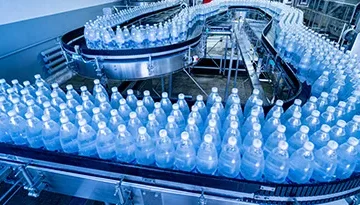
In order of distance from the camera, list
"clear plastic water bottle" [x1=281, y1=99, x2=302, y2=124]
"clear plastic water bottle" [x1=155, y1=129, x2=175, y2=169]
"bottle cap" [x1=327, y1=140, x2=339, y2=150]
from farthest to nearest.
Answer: "clear plastic water bottle" [x1=281, y1=99, x2=302, y2=124] → "clear plastic water bottle" [x1=155, y1=129, x2=175, y2=169] → "bottle cap" [x1=327, y1=140, x2=339, y2=150]

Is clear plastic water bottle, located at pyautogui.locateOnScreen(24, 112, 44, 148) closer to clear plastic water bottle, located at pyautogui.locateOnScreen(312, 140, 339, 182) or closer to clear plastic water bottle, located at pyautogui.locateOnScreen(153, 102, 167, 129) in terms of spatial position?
clear plastic water bottle, located at pyautogui.locateOnScreen(153, 102, 167, 129)

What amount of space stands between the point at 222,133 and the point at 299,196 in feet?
0.95

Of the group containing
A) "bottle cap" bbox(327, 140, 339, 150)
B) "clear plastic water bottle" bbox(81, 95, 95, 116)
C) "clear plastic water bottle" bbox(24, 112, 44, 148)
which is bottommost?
"clear plastic water bottle" bbox(24, 112, 44, 148)

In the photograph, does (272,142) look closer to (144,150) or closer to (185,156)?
(185,156)

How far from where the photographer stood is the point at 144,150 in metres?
0.63

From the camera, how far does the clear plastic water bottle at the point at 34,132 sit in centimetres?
69

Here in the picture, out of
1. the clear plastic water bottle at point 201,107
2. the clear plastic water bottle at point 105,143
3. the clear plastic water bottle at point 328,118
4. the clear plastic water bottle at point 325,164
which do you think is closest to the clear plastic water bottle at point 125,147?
the clear plastic water bottle at point 105,143

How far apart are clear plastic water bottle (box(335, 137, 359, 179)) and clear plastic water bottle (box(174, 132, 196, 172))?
0.42 m

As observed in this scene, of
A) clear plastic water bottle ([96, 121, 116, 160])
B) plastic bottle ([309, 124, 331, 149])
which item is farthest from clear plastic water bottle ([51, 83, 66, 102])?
plastic bottle ([309, 124, 331, 149])

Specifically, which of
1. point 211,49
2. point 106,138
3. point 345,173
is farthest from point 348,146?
point 211,49

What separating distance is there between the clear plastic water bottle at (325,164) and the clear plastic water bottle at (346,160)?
3cm

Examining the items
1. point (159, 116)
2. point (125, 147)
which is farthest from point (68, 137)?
point (159, 116)

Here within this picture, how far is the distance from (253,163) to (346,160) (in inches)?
10.3

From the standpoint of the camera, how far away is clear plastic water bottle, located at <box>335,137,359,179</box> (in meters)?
0.55
